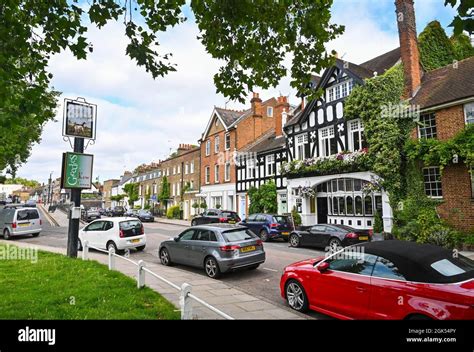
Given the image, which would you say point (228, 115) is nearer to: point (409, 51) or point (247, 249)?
point (409, 51)

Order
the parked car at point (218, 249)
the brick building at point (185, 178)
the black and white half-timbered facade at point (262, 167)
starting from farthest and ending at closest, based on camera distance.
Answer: the brick building at point (185, 178)
the black and white half-timbered facade at point (262, 167)
the parked car at point (218, 249)

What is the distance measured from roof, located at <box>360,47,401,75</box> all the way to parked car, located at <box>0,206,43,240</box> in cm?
2491

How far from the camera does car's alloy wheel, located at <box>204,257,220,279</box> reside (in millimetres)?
9438

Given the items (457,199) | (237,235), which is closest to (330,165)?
(457,199)

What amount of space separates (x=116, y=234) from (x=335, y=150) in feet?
49.1

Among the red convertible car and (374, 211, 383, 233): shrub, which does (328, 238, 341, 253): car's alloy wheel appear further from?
the red convertible car

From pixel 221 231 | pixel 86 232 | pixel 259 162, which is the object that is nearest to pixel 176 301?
pixel 221 231

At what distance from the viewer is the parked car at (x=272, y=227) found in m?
18.5

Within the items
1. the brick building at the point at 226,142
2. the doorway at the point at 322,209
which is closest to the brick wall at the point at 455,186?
the doorway at the point at 322,209

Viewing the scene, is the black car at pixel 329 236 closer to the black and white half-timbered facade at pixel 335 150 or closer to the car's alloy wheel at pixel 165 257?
the black and white half-timbered facade at pixel 335 150

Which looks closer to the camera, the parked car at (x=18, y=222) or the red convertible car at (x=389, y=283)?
the red convertible car at (x=389, y=283)

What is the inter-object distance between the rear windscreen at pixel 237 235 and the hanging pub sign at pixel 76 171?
219 inches

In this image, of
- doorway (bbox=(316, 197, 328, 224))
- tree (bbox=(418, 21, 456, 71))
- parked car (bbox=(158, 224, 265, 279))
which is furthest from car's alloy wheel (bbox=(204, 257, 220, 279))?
tree (bbox=(418, 21, 456, 71))

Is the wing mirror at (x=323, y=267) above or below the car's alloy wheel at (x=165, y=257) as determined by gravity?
above
